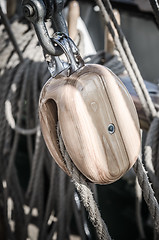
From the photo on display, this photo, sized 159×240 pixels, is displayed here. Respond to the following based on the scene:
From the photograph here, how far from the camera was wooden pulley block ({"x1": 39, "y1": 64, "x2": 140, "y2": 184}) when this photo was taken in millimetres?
603

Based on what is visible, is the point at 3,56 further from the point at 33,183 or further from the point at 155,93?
the point at 155,93

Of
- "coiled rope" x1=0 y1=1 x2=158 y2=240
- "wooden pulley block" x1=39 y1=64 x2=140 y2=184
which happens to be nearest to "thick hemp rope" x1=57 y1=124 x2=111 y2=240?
"wooden pulley block" x1=39 y1=64 x2=140 y2=184

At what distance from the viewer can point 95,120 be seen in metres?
0.61

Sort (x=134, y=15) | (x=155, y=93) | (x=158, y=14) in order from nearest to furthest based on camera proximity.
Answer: (x=158, y=14), (x=155, y=93), (x=134, y=15)

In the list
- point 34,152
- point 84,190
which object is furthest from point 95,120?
point 34,152

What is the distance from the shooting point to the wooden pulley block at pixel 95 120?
603 millimetres

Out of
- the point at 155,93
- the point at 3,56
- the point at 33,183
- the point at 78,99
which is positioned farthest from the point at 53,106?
the point at 3,56

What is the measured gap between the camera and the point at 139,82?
0.93 meters

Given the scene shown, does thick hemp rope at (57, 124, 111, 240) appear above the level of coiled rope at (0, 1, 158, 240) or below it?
above

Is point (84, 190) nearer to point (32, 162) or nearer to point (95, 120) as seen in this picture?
point (95, 120)

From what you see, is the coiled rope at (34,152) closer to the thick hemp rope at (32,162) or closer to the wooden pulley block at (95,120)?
the thick hemp rope at (32,162)

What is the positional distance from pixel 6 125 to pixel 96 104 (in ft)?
2.52

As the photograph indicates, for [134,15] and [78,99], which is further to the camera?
[134,15]

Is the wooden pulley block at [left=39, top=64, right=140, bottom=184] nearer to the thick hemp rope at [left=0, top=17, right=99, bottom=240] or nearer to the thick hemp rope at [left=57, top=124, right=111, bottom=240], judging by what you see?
the thick hemp rope at [left=57, top=124, right=111, bottom=240]
